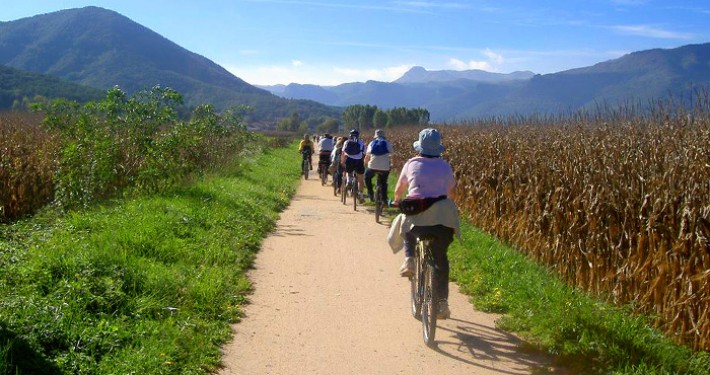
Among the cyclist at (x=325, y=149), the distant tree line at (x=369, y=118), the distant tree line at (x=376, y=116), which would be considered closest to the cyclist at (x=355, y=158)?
the cyclist at (x=325, y=149)

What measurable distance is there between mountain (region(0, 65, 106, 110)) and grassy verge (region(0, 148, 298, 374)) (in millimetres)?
56585

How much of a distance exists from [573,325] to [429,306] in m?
1.36

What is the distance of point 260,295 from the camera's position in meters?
7.51

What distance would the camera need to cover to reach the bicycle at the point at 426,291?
5855 mm

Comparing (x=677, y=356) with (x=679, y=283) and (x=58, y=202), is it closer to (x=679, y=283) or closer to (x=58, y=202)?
(x=679, y=283)

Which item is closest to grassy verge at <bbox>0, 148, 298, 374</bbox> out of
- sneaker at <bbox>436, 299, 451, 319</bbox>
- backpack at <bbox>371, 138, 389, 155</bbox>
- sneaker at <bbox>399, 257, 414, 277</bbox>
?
sneaker at <bbox>399, 257, 414, 277</bbox>

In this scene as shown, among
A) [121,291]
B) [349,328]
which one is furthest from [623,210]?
[121,291]

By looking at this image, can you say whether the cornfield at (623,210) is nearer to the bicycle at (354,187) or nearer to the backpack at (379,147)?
the backpack at (379,147)


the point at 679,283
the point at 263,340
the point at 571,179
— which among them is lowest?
the point at 263,340

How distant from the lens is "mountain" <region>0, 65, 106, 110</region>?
64.5 meters

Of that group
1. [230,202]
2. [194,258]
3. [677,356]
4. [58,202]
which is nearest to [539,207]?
[677,356]

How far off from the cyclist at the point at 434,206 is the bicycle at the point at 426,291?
0.06m

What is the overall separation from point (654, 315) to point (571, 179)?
2.93m

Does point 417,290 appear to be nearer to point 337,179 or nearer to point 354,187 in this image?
point 354,187
